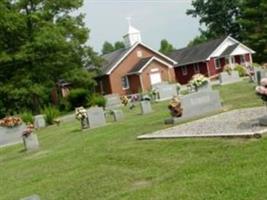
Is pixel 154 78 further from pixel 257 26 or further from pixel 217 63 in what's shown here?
pixel 257 26

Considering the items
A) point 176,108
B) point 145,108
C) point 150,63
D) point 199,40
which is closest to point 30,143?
point 176,108

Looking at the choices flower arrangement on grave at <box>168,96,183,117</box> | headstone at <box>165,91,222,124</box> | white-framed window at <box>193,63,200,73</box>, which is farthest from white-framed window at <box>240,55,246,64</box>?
flower arrangement on grave at <box>168,96,183,117</box>

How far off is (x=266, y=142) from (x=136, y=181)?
8.75ft

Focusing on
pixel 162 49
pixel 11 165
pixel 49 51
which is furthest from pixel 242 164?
pixel 162 49

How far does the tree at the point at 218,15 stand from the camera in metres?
80.3

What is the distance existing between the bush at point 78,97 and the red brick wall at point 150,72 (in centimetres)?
814

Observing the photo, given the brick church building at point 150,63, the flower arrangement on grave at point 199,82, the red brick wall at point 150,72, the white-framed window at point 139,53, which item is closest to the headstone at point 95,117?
the flower arrangement on grave at point 199,82

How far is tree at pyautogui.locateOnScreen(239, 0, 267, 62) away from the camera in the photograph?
2446 inches

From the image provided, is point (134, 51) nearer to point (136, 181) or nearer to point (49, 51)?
point (49, 51)

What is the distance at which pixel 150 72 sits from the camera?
54.9 m

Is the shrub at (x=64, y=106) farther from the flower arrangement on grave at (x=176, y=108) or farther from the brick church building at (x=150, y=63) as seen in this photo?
the flower arrangement on grave at (x=176, y=108)

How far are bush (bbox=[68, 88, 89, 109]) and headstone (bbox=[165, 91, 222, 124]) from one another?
29.1 m

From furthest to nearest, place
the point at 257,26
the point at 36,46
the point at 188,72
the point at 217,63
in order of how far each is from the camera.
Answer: the point at 257,26, the point at 188,72, the point at 217,63, the point at 36,46

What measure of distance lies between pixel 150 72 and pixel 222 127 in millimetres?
41387
